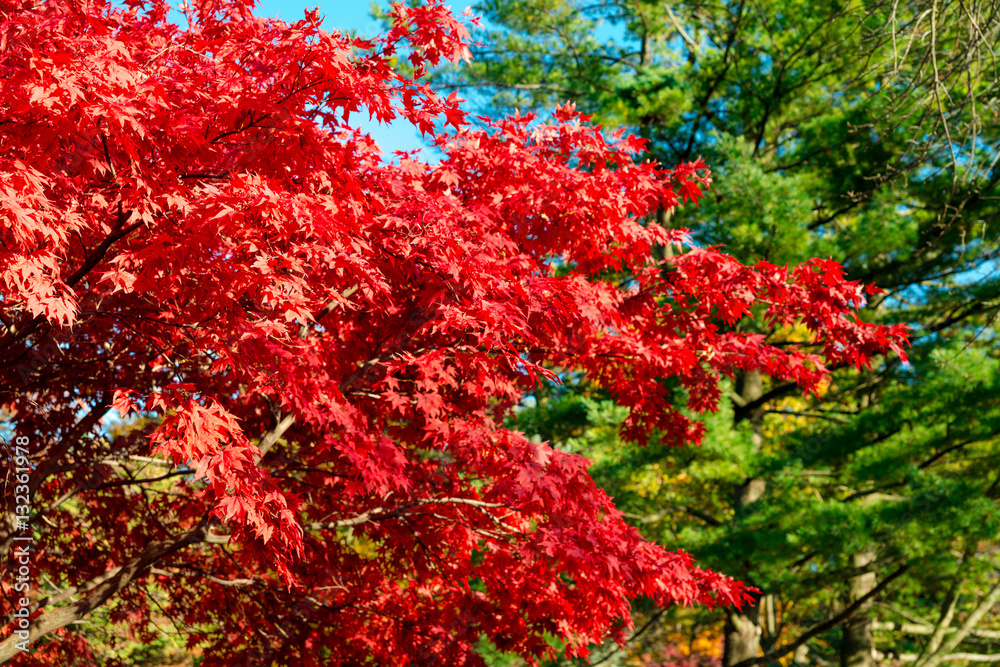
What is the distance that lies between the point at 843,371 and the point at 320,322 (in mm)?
10398

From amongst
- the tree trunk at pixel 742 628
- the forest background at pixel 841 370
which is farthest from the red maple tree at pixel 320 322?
the tree trunk at pixel 742 628

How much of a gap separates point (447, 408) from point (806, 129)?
346 inches

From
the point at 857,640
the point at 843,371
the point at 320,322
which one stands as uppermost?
the point at 843,371

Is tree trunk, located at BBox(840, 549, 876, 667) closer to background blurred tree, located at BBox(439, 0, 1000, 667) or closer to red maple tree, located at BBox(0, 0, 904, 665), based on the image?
background blurred tree, located at BBox(439, 0, 1000, 667)

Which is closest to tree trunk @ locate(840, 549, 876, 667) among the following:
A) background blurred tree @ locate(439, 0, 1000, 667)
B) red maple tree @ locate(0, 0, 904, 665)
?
background blurred tree @ locate(439, 0, 1000, 667)

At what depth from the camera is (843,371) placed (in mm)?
12312

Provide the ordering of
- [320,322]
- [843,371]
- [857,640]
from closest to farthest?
[320,322] < [857,640] < [843,371]

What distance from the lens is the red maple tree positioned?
3.02 meters

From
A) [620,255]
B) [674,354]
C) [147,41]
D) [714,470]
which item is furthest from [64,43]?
[714,470]

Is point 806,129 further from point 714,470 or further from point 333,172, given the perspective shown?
point 333,172

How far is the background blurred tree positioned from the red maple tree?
2.33m

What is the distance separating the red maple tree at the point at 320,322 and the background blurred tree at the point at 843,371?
2325mm

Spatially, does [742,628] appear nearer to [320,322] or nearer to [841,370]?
[841,370]

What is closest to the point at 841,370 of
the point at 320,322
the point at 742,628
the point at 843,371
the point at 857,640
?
the point at 843,371
